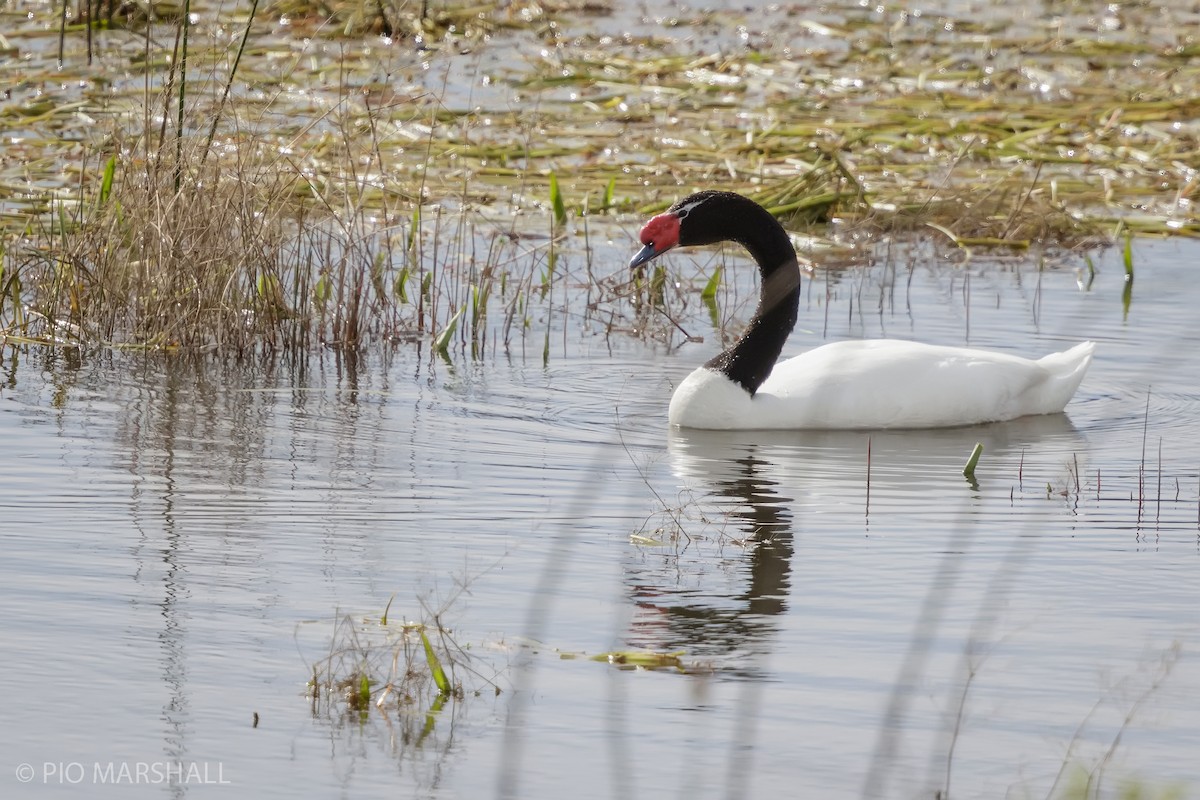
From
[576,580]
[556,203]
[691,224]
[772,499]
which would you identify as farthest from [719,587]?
[556,203]

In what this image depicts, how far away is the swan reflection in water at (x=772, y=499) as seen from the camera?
5355 millimetres

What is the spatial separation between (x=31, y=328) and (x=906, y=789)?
5.83 metres

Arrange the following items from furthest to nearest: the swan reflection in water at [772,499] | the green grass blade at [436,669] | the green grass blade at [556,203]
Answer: the green grass blade at [556,203] → the swan reflection in water at [772,499] → the green grass blade at [436,669]

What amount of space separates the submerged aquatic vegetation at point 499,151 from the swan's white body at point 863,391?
53.8 inches

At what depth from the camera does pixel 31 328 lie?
898 cm

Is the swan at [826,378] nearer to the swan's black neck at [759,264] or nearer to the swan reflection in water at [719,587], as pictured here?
the swan's black neck at [759,264]

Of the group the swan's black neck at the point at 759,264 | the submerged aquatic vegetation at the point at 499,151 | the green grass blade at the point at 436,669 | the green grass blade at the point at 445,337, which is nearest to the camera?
the green grass blade at the point at 436,669

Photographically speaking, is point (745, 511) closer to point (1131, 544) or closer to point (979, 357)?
point (1131, 544)

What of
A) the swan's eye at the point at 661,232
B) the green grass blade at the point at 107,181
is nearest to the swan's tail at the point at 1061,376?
the swan's eye at the point at 661,232

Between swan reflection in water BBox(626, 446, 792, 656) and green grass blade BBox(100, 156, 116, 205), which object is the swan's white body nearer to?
swan reflection in water BBox(626, 446, 792, 656)

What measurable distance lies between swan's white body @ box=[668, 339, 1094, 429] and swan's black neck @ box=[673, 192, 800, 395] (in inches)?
3.9

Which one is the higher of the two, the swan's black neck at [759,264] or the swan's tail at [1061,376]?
the swan's black neck at [759,264]

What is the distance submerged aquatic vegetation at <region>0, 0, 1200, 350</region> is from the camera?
8.68m

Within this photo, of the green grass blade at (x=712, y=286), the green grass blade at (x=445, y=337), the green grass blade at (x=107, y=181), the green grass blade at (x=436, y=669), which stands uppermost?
the green grass blade at (x=107, y=181)
